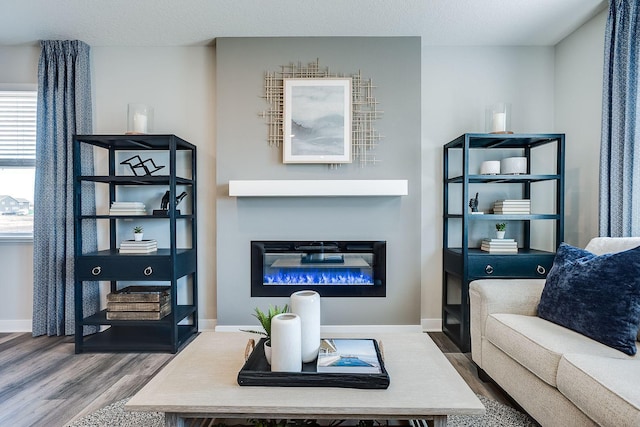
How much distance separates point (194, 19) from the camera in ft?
8.77

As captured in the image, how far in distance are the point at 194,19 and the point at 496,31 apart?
2373 mm

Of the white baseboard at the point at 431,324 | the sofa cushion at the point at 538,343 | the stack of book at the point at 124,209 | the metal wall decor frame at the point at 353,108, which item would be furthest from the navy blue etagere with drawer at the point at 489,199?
the stack of book at the point at 124,209

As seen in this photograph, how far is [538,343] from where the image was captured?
5.22ft

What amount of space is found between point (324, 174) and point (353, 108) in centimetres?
61

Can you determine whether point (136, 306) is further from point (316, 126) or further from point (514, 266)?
point (514, 266)

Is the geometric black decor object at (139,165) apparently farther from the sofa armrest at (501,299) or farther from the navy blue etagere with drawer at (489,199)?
the sofa armrest at (501,299)

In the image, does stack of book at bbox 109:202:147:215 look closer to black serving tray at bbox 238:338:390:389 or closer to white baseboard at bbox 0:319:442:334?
white baseboard at bbox 0:319:442:334

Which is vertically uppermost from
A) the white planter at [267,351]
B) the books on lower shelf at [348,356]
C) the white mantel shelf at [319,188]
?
the white mantel shelf at [319,188]

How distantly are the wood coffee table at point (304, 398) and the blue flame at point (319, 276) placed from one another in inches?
63.3

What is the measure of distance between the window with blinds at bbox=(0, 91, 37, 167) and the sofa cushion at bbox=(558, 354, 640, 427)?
13.2ft

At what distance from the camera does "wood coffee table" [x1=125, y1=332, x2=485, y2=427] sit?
3.86 ft

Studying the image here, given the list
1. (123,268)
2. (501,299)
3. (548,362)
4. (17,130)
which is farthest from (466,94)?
(17,130)

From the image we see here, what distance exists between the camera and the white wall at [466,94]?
314 centimetres

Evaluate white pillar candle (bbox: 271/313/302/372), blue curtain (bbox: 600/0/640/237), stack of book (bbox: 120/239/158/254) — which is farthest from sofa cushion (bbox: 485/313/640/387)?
stack of book (bbox: 120/239/158/254)
